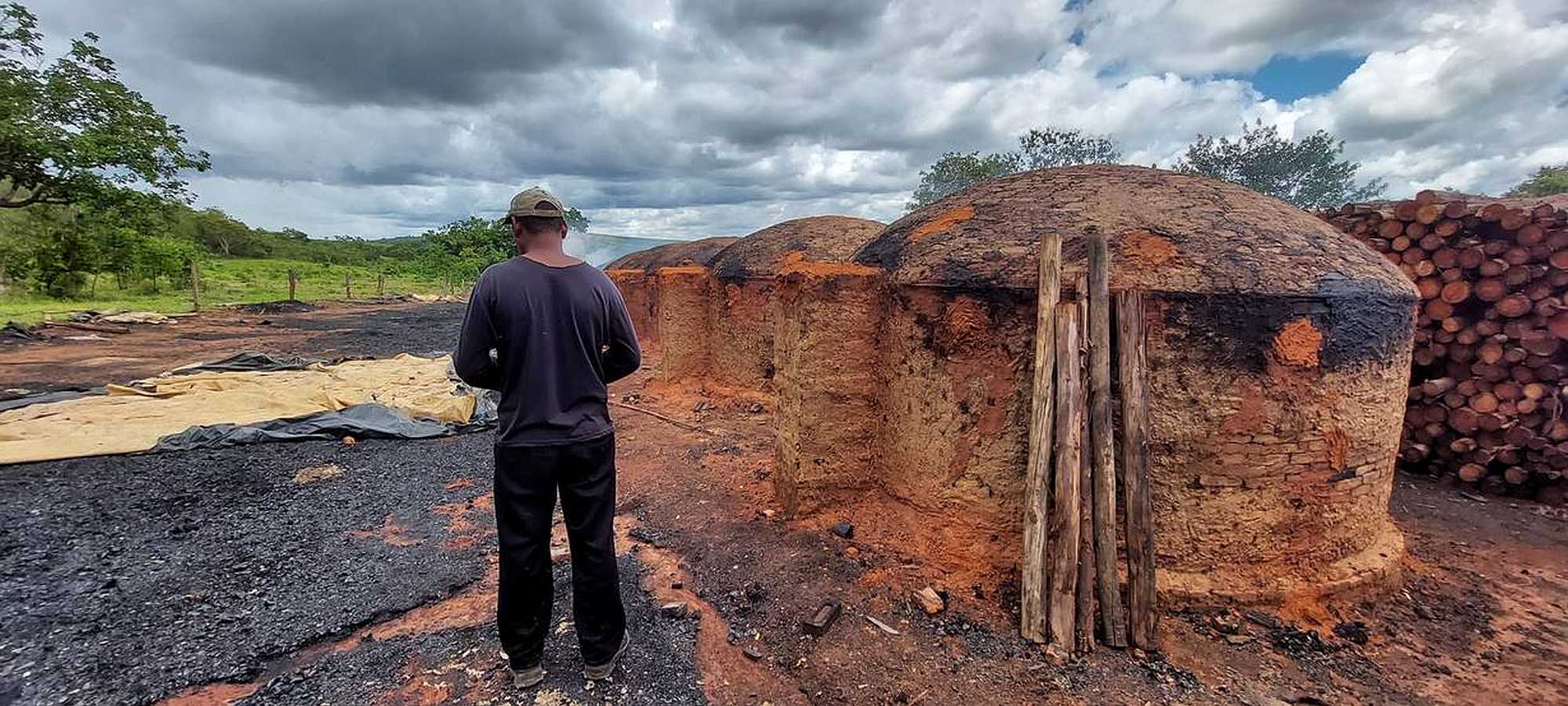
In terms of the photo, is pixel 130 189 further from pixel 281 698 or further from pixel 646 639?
pixel 646 639

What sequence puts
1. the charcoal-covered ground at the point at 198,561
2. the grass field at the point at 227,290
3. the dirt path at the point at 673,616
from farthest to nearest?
the grass field at the point at 227,290, the charcoal-covered ground at the point at 198,561, the dirt path at the point at 673,616

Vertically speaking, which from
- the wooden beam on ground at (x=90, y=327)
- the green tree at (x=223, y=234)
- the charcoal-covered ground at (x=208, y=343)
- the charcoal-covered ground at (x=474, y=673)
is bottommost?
the charcoal-covered ground at (x=474, y=673)

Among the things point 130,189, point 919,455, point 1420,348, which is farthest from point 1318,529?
point 130,189

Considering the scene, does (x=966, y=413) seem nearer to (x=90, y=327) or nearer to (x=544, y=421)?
(x=544, y=421)

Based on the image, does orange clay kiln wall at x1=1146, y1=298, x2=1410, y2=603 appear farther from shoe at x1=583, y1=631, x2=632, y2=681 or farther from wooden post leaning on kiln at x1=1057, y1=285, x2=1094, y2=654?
shoe at x1=583, y1=631, x2=632, y2=681

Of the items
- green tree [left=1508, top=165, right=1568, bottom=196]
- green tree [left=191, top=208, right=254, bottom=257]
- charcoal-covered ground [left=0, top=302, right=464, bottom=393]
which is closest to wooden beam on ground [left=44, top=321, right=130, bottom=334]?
charcoal-covered ground [left=0, top=302, right=464, bottom=393]

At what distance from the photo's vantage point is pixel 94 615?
3.55 m

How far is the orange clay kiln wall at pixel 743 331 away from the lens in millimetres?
9781

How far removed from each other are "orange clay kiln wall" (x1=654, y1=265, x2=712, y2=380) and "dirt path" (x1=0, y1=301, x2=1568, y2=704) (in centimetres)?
519

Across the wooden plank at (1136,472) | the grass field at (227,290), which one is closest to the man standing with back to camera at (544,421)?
the wooden plank at (1136,472)

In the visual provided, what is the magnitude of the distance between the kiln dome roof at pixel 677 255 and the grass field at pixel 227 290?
14.2m

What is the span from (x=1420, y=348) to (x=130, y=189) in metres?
22.8

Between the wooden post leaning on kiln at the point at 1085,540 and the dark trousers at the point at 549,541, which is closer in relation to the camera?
the dark trousers at the point at 549,541

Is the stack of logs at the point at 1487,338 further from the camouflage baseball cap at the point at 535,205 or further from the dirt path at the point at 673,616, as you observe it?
the camouflage baseball cap at the point at 535,205
